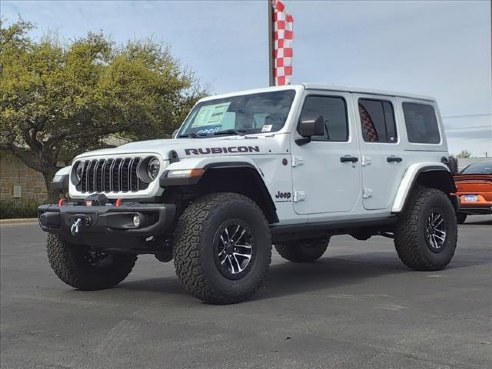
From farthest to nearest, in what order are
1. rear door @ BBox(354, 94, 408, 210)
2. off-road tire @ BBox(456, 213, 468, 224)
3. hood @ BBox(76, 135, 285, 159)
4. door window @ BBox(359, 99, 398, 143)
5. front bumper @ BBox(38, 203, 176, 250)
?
off-road tire @ BBox(456, 213, 468, 224) < door window @ BBox(359, 99, 398, 143) < rear door @ BBox(354, 94, 408, 210) < hood @ BBox(76, 135, 285, 159) < front bumper @ BBox(38, 203, 176, 250)

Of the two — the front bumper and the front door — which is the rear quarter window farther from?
the front bumper

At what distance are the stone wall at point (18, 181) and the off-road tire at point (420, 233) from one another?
20559 mm

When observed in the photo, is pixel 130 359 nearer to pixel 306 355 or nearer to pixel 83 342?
pixel 83 342

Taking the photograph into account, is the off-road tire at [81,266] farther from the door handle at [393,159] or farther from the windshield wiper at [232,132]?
the door handle at [393,159]

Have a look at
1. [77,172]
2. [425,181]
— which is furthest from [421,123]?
[77,172]

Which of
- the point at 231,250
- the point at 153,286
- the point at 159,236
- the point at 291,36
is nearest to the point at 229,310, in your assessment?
the point at 231,250

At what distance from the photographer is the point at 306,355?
4.00 metres

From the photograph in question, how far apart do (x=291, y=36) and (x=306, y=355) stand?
11.1 metres

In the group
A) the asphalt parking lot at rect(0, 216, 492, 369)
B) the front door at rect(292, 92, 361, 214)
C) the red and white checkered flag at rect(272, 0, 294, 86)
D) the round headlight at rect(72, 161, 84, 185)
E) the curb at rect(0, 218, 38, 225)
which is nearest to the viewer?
the asphalt parking lot at rect(0, 216, 492, 369)

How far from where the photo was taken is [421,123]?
7.86m

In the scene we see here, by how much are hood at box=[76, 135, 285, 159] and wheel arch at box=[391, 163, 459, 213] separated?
1942mm

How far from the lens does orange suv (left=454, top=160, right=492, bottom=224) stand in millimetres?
13648

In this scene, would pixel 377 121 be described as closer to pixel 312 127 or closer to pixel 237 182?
pixel 312 127

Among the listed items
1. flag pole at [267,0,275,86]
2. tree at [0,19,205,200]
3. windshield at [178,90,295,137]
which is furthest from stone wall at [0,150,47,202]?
windshield at [178,90,295,137]
